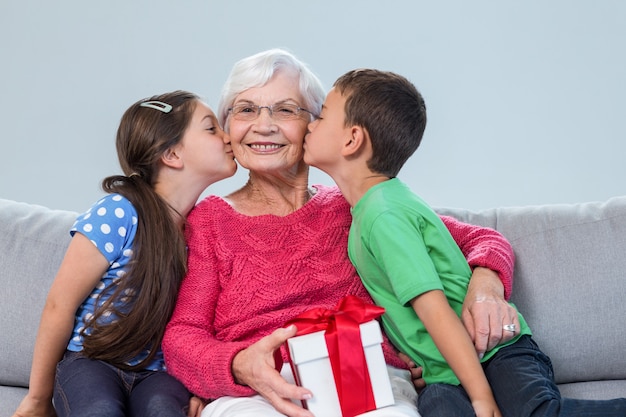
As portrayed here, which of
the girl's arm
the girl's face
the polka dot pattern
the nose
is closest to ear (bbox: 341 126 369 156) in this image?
the nose

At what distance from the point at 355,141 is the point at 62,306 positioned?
822 mm

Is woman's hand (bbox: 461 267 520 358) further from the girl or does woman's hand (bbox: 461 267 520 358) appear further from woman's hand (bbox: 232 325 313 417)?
the girl

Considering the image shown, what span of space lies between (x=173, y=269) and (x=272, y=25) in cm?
183

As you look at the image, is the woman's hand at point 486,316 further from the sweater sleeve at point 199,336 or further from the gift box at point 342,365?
the sweater sleeve at point 199,336

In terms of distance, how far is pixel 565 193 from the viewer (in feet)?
12.0

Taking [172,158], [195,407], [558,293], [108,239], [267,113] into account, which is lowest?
[195,407]

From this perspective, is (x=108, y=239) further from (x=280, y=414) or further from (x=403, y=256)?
(x=403, y=256)

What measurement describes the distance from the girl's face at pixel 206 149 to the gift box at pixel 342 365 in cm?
64

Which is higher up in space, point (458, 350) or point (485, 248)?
point (485, 248)

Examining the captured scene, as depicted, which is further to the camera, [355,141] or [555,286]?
[555,286]

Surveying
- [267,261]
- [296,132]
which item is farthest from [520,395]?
[296,132]

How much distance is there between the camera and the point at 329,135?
215 cm

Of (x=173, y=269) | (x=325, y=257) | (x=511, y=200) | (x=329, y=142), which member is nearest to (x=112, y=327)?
(x=173, y=269)

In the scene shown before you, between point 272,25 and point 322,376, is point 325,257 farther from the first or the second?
point 272,25
